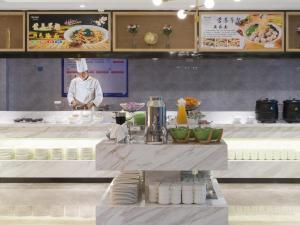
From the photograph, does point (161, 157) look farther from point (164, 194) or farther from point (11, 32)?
point (11, 32)

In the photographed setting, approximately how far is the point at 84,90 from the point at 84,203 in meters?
3.07

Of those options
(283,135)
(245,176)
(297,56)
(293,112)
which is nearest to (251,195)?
(245,176)

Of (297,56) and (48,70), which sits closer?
(297,56)

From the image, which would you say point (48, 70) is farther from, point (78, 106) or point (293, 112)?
point (293, 112)

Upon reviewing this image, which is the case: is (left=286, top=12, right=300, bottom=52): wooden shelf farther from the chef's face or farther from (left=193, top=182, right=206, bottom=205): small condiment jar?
(left=193, top=182, right=206, bottom=205): small condiment jar

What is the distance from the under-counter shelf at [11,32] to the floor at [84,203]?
2.51 m

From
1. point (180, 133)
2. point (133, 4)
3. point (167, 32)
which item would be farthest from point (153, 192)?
point (167, 32)

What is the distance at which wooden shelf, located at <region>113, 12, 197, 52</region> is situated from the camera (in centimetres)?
868

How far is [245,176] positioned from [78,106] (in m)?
3.25

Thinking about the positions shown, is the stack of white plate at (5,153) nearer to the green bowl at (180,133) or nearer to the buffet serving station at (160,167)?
the buffet serving station at (160,167)

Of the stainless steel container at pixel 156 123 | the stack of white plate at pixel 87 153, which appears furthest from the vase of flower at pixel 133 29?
the stainless steel container at pixel 156 123

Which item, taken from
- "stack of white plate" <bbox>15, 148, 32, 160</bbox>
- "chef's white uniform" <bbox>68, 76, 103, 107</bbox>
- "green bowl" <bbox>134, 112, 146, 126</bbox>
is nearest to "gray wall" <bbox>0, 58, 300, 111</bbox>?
"chef's white uniform" <bbox>68, 76, 103, 107</bbox>

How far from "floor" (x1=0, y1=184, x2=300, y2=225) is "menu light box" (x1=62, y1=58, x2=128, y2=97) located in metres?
2.53

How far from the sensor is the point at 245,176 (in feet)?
25.2
